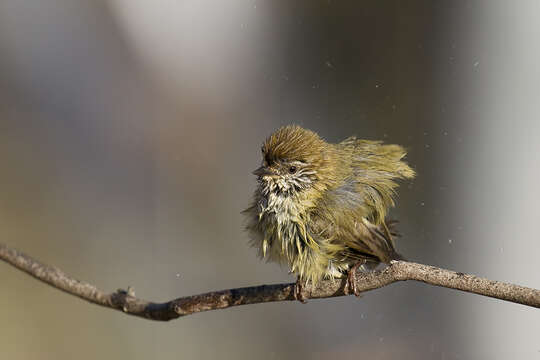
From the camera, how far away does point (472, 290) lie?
237 centimetres

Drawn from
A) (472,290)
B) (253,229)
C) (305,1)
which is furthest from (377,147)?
(305,1)

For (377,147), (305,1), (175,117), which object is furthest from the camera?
(175,117)

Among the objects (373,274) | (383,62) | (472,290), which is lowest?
(472,290)

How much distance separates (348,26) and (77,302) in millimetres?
3224

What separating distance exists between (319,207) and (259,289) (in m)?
0.46

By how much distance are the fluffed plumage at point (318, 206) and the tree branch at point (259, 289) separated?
4.3 inches

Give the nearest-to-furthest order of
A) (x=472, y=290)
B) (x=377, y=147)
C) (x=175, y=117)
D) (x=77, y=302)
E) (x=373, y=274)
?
(x=472, y=290) < (x=373, y=274) < (x=377, y=147) < (x=77, y=302) < (x=175, y=117)

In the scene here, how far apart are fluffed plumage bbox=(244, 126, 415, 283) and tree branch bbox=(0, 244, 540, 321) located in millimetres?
109

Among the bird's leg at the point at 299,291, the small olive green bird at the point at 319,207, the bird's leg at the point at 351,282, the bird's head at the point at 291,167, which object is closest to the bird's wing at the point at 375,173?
the small olive green bird at the point at 319,207

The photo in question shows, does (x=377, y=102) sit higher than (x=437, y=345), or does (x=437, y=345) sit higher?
(x=377, y=102)

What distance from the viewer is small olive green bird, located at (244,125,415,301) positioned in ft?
8.92

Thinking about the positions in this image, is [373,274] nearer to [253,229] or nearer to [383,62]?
[253,229]

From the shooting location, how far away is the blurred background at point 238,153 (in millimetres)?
4500

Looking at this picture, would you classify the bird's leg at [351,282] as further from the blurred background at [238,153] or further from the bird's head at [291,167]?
the blurred background at [238,153]
